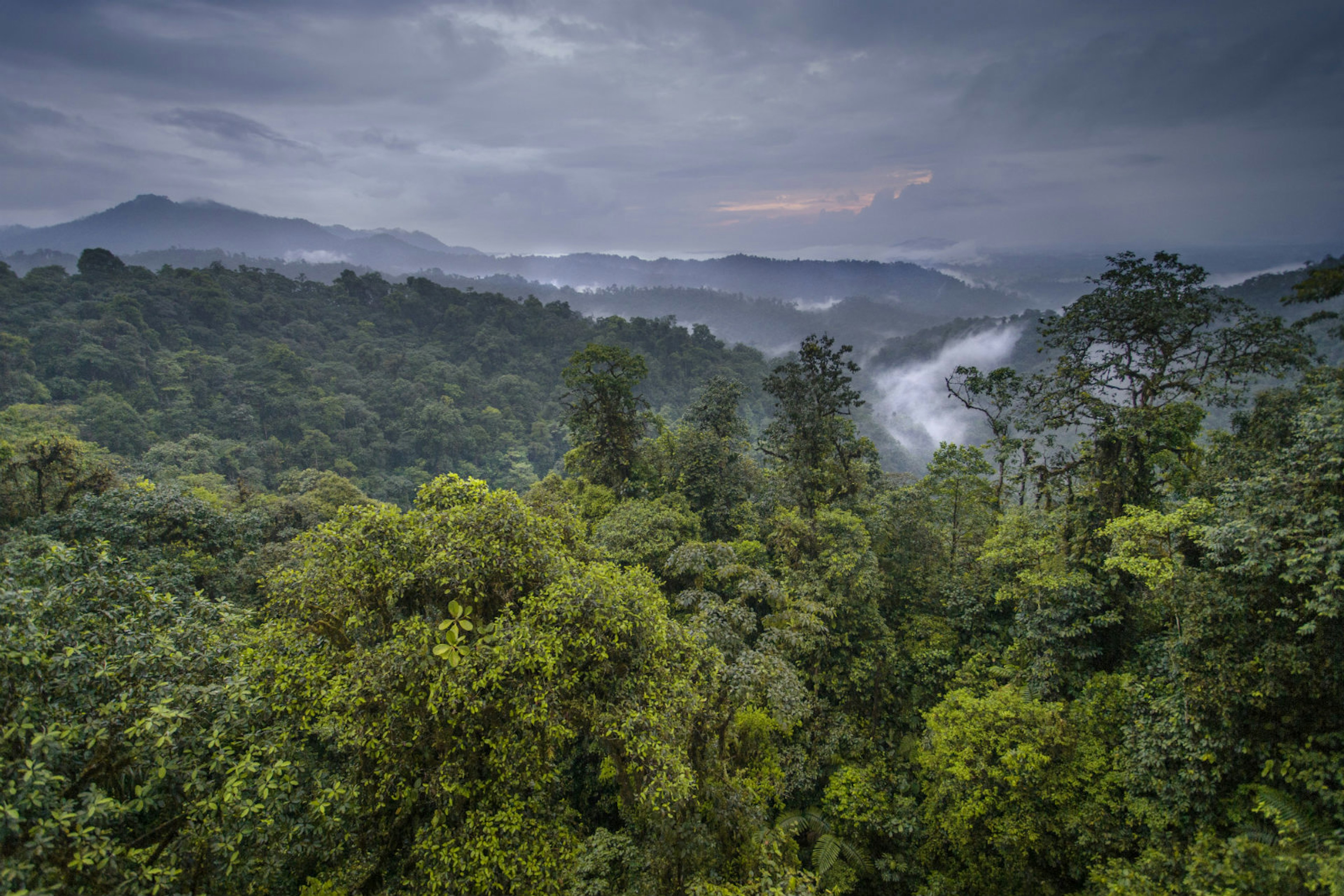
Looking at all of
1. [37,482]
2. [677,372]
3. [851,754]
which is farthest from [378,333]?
[851,754]

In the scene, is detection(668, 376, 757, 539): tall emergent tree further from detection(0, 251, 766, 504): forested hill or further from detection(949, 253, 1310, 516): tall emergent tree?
detection(0, 251, 766, 504): forested hill

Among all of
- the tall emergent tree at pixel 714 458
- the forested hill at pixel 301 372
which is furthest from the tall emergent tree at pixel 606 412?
the forested hill at pixel 301 372

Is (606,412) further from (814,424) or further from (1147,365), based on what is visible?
(1147,365)

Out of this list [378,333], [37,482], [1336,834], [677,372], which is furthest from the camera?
[677,372]

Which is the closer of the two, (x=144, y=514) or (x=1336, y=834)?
(x=1336, y=834)

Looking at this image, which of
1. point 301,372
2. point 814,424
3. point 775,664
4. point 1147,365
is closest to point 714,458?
point 814,424

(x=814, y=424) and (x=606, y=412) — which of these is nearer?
(x=814, y=424)

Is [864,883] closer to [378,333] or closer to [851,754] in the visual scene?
[851,754]
